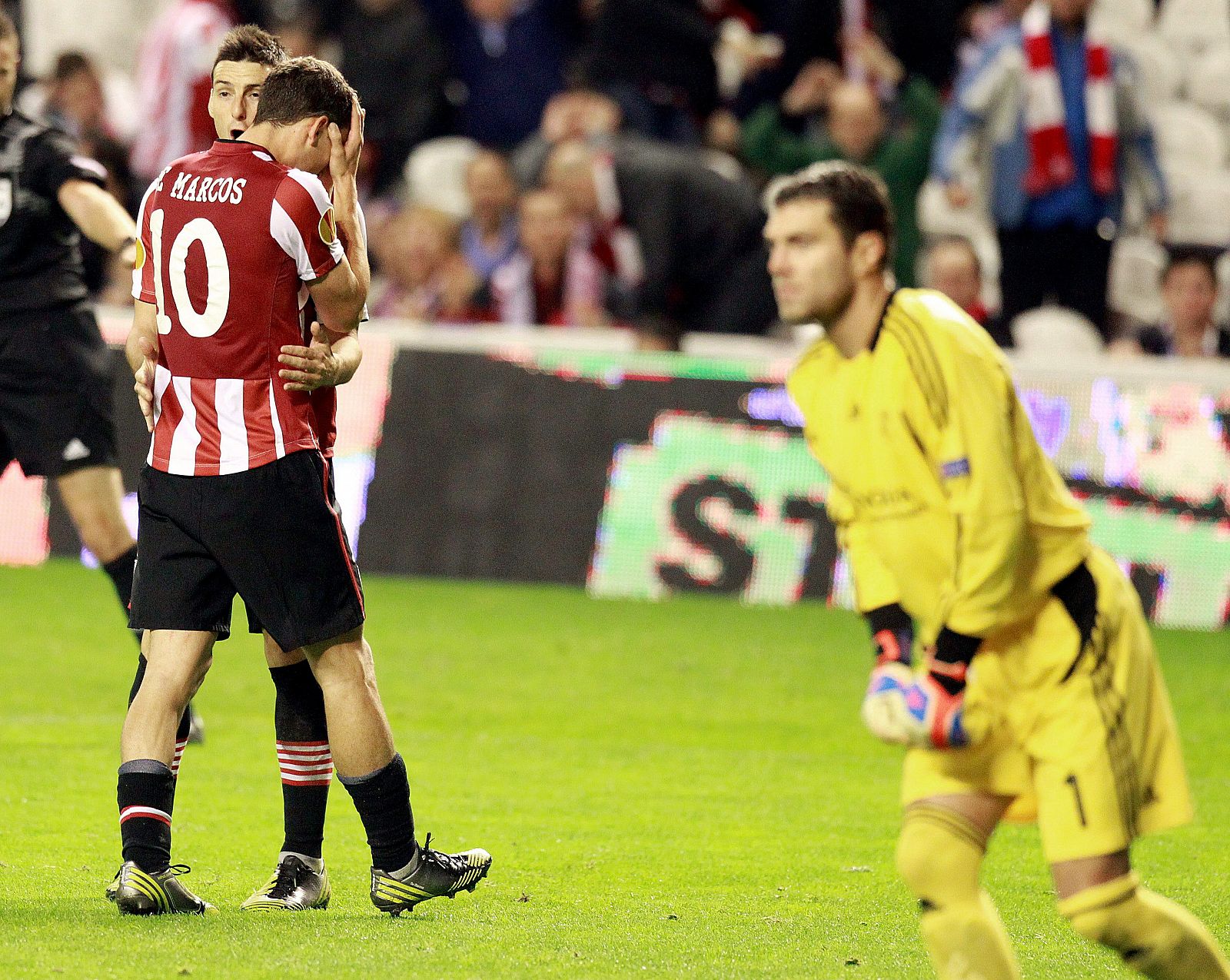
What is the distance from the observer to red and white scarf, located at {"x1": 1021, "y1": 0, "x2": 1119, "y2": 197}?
39.0ft

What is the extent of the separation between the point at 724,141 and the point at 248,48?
929cm

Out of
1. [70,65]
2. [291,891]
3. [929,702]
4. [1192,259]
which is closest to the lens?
[929,702]

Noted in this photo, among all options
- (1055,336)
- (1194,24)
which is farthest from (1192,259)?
(1194,24)

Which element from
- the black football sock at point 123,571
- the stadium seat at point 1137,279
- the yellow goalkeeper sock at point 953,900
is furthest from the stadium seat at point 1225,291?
the yellow goalkeeper sock at point 953,900

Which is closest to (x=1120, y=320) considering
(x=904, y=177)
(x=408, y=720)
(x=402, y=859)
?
(x=904, y=177)

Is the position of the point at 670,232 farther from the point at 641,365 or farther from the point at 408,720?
the point at 408,720

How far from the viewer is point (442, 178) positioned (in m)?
14.5

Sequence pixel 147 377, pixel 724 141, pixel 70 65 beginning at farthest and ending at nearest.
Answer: pixel 724 141 → pixel 70 65 → pixel 147 377

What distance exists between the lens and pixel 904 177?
12797 millimetres

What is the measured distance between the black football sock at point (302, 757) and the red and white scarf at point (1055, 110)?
26.3 ft

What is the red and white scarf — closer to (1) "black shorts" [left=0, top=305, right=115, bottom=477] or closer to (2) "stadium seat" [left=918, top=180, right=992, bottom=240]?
(2) "stadium seat" [left=918, top=180, right=992, bottom=240]

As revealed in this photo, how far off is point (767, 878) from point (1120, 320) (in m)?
8.36

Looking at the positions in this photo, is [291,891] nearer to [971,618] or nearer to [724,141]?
[971,618]

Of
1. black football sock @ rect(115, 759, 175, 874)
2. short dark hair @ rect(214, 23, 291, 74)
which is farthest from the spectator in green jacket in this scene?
black football sock @ rect(115, 759, 175, 874)
